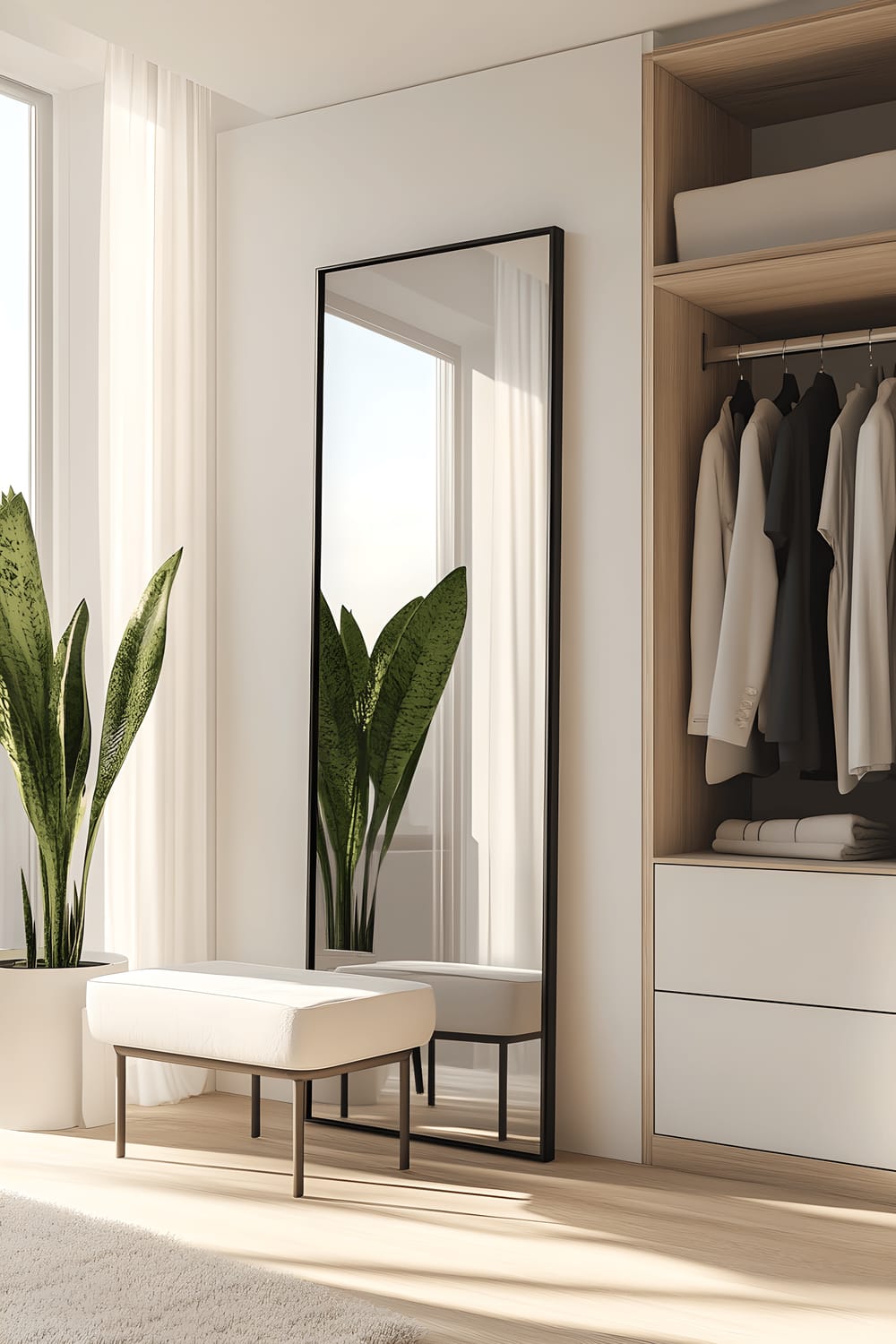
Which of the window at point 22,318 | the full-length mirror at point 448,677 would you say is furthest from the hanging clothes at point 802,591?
the window at point 22,318

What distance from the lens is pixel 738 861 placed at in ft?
10.6

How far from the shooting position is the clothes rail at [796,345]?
3.28 metres

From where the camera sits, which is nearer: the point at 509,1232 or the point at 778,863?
the point at 509,1232

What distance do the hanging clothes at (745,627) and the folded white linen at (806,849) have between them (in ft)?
0.80

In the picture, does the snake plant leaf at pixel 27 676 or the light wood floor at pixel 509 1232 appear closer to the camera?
the light wood floor at pixel 509 1232

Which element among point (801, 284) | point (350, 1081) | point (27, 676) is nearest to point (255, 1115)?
point (350, 1081)

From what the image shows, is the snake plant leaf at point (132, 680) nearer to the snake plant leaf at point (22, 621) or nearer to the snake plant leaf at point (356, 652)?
the snake plant leaf at point (22, 621)

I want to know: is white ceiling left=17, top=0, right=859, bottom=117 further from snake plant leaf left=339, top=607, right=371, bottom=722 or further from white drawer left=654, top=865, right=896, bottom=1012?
white drawer left=654, top=865, right=896, bottom=1012

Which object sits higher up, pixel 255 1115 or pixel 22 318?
pixel 22 318

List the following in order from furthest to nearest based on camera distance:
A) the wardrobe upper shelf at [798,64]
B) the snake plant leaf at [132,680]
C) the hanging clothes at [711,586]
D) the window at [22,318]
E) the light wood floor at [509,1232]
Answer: the window at [22,318]
the snake plant leaf at [132,680]
the hanging clothes at [711,586]
the wardrobe upper shelf at [798,64]
the light wood floor at [509,1232]

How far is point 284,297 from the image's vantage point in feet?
13.1

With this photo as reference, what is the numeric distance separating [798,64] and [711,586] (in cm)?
123

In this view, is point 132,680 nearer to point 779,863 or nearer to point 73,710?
point 73,710

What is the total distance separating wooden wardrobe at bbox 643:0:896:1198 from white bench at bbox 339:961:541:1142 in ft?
0.93
